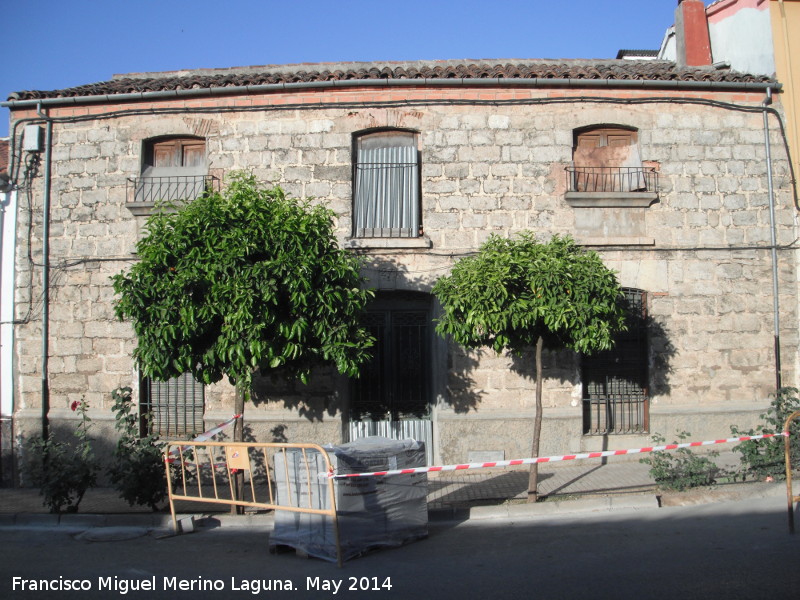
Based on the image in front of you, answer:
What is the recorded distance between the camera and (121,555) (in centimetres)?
661

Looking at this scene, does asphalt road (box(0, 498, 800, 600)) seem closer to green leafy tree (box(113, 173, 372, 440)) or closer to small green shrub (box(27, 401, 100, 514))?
small green shrub (box(27, 401, 100, 514))

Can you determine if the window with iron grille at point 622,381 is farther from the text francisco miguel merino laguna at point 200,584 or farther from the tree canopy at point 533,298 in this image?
the text francisco miguel merino laguna at point 200,584

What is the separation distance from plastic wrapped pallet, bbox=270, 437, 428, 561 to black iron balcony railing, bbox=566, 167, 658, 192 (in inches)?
224

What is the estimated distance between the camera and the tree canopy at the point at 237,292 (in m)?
7.32

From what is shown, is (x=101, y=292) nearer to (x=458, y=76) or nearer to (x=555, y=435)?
(x=458, y=76)

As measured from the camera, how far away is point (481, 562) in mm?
5930

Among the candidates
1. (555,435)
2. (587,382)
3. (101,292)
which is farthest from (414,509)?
(101,292)

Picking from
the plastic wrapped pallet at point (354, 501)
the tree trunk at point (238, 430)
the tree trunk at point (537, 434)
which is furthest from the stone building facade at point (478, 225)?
the plastic wrapped pallet at point (354, 501)

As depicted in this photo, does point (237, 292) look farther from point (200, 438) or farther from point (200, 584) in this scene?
point (200, 584)

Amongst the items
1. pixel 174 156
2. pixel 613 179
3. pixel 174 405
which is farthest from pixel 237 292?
pixel 613 179

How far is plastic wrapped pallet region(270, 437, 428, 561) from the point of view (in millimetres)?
6172

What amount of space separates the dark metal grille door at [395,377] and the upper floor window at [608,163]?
329 centimetres

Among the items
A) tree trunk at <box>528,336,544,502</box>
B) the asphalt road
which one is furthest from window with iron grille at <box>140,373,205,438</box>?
tree trunk at <box>528,336,544,502</box>

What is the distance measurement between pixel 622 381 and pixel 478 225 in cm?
327
